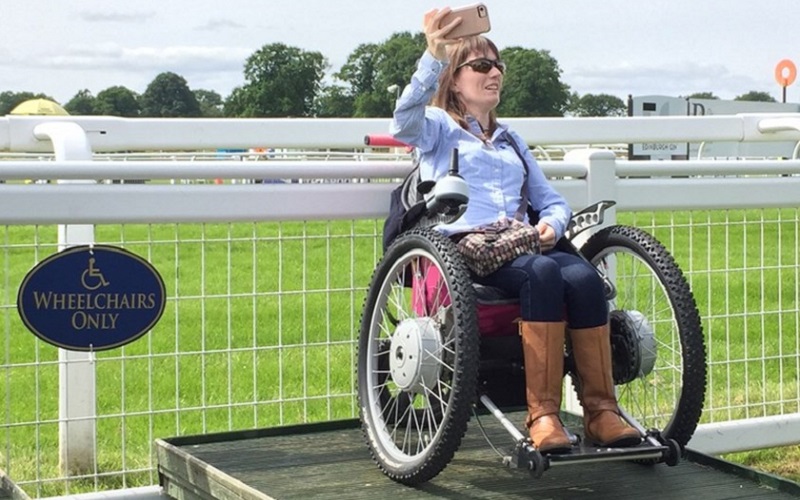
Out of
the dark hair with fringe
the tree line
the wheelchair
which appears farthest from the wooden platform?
the tree line

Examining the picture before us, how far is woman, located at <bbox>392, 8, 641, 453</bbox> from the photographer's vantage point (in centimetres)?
319

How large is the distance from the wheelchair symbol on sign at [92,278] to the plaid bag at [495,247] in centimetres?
104

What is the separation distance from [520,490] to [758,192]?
182 centimetres

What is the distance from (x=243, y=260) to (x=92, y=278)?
0.51 m

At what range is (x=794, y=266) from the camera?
486 cm

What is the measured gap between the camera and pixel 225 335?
4129mm

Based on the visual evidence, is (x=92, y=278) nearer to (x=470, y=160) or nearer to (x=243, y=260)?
(x=243, y=260)

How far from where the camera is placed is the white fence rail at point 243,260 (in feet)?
12.3

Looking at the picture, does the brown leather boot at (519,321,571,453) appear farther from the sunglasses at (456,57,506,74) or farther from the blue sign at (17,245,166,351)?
the blue sign at (17,245,166,351)

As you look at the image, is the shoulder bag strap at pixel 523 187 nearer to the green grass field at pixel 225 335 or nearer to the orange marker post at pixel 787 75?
the green grass field at pixel 225 335

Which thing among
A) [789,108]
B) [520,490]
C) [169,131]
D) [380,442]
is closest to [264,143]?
[169,131]

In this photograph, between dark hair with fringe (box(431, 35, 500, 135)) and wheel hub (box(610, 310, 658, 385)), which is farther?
dark hair with fringe (box(431, 35, 500, 135))

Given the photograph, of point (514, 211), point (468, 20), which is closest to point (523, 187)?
point (514, 211)

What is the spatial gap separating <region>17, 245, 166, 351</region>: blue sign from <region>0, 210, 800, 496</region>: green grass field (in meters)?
0.11
